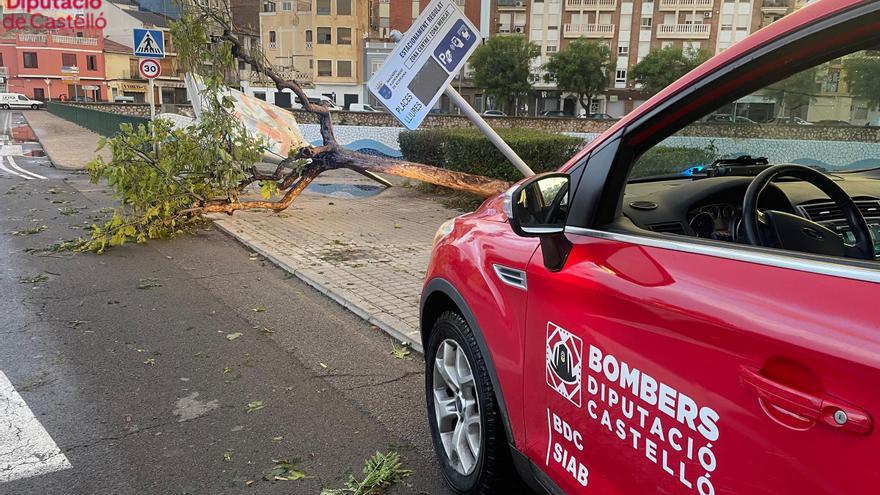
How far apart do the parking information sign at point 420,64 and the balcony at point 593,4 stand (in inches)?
2516

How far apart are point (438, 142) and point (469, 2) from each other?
58.2 m

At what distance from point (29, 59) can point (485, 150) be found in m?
84.5

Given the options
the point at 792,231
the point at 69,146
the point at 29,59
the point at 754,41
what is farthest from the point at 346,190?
the point at 29,59

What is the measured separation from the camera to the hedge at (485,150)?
10922 millimetres

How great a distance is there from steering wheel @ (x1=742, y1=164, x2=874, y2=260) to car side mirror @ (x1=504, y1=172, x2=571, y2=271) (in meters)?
0.56

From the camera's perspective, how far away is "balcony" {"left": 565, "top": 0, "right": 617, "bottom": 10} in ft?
209

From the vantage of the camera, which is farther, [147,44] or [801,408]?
[147,44]

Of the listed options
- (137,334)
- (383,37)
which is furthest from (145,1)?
(137,334)

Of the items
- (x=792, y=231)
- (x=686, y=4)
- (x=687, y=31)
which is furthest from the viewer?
(x=687, y=31)

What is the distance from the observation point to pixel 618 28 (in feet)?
210

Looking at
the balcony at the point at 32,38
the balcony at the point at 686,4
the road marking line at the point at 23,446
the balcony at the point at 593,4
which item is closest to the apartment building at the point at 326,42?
the balcony at the point at 593,4

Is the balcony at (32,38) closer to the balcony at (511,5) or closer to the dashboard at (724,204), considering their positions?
the balcony at (511,5)

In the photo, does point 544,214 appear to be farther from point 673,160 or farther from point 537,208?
point 673,160

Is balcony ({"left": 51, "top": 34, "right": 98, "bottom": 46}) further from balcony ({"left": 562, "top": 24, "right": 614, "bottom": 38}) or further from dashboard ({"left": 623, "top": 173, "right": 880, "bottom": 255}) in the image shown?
dashboard ({"left": 623, "top": 173, "right": 880, "bottom": 255})
